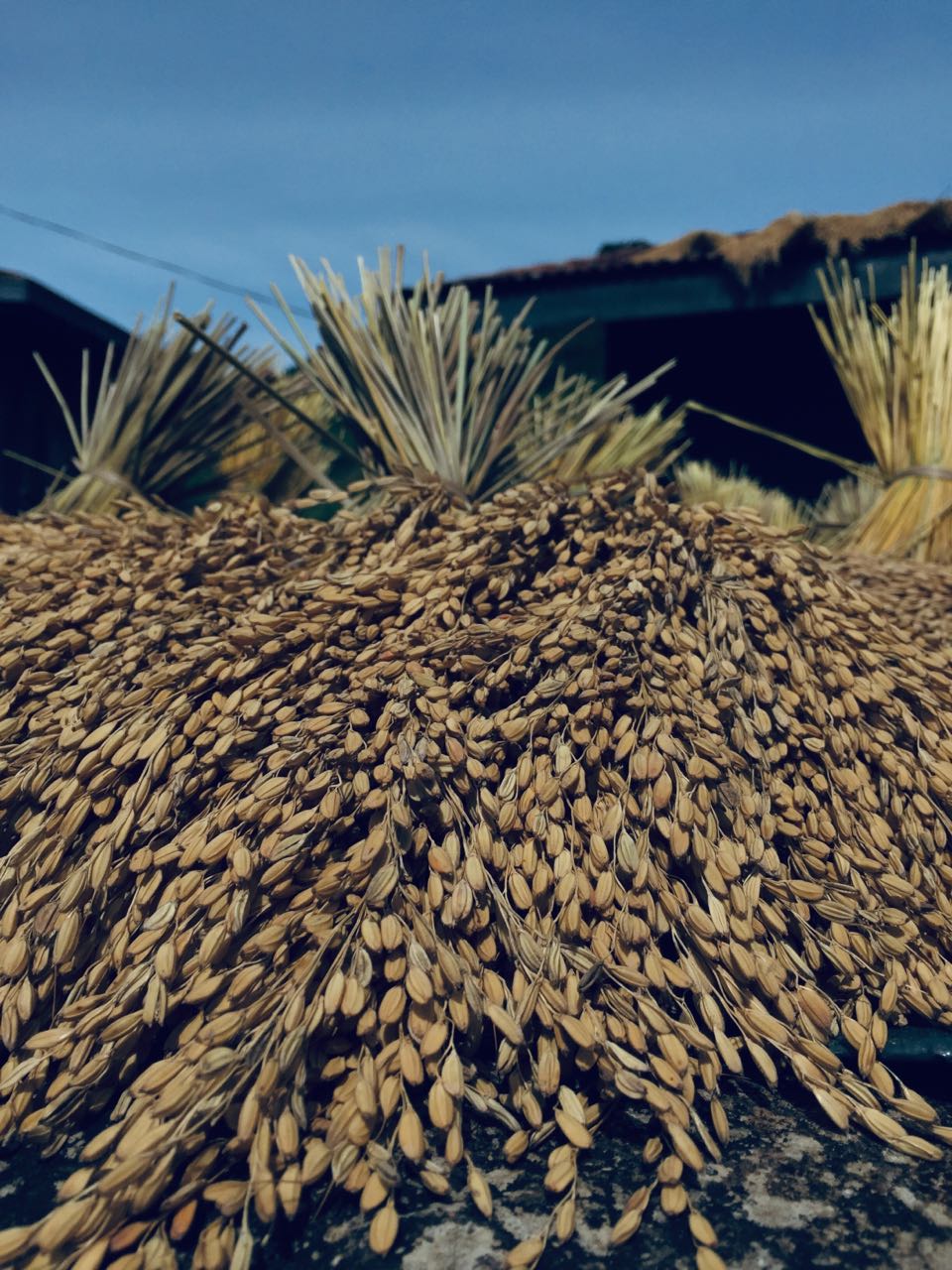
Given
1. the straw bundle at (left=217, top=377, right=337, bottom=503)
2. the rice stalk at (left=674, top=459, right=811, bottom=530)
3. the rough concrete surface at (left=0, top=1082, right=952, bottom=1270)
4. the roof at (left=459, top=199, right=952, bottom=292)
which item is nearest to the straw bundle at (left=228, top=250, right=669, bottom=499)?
the straw bundle at (left=217, top=377, right=337, bottom=503)

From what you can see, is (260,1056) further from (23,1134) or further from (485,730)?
(485,730)

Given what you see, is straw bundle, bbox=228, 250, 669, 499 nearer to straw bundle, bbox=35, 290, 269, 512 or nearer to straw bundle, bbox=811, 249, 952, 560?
straw bundle, bbox=35, 290, 269, 512

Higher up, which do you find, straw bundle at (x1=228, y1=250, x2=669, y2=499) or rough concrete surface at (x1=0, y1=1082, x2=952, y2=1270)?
straw bundle at (x1=228, y1=250, x2=669, y2=499)

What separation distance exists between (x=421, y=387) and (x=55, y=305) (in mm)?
4027

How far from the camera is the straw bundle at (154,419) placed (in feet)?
12.2

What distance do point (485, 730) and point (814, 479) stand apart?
21.0 feet

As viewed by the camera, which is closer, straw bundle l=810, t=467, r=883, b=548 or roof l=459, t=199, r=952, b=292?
straw bundle l=810, t=467, r=883, b=548

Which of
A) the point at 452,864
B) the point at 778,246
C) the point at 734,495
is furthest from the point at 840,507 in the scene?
the point at 452,864

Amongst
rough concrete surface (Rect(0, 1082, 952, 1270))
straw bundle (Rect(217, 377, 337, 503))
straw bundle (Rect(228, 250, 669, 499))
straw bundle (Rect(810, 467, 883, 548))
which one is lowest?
straw bundle (Rect(810, 467, 883, 548))

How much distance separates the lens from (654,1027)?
4.63 feet

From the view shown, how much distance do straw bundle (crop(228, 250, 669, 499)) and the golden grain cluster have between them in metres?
0.75

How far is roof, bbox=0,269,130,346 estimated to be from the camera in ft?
18.5

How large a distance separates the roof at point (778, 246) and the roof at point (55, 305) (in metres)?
2.70

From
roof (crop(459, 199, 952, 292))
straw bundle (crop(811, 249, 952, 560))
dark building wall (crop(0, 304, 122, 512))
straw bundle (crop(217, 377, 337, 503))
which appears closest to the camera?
straw bundle (crop(811, 249, 952, 560))
